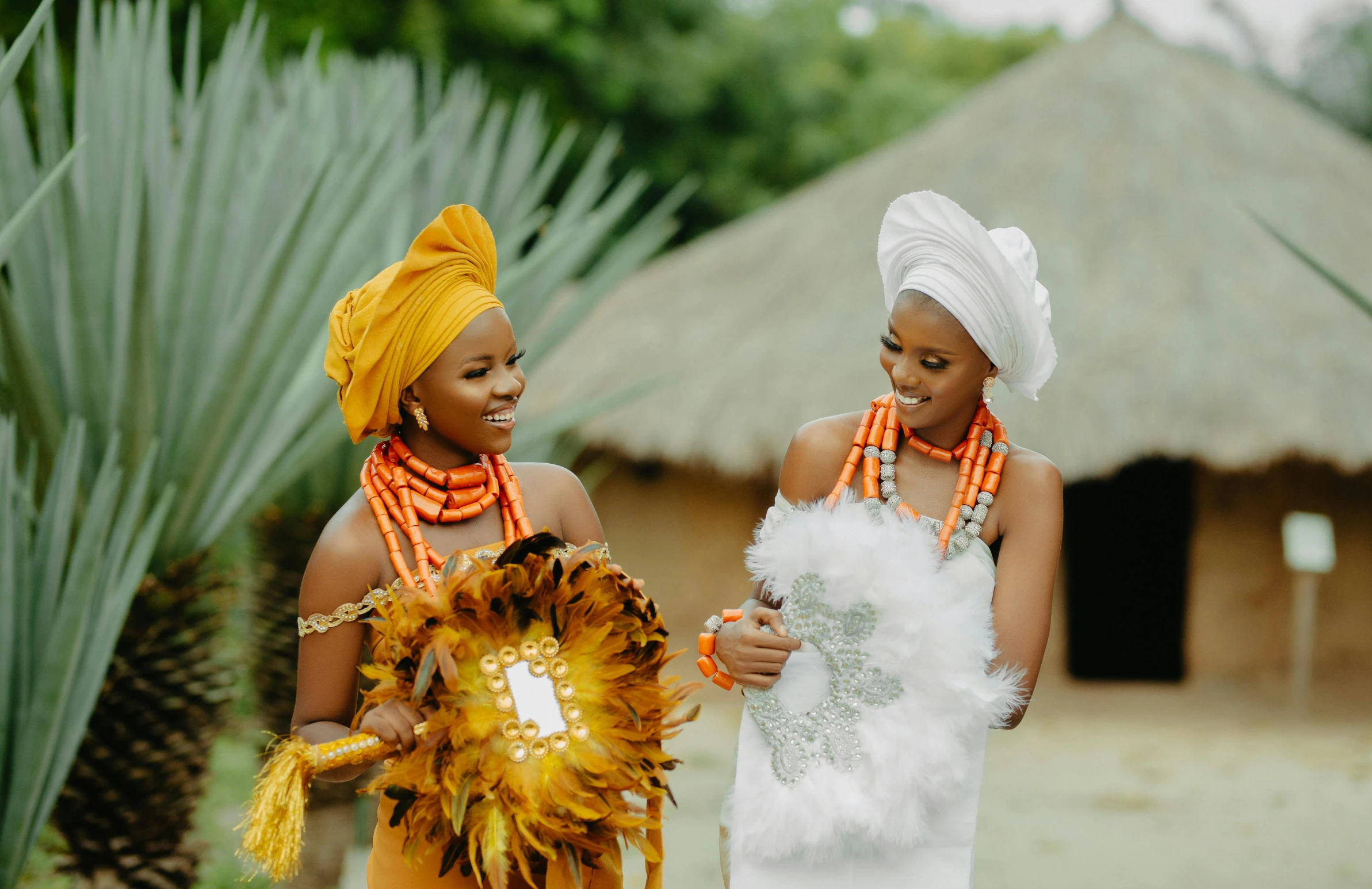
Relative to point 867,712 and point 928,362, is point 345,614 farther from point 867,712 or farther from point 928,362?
point 928,362

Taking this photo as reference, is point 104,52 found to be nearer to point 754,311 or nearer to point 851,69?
point 754,311

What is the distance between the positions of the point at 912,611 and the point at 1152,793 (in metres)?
5.94

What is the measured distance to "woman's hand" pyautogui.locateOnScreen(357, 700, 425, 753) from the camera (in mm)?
1803

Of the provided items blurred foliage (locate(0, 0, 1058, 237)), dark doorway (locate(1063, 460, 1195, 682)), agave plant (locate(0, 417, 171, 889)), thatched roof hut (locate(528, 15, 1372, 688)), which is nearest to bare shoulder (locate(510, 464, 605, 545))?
agave plant (locate(0, 417, 171, 889))

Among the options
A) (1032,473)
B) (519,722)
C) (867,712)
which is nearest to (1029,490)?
(1032,473)

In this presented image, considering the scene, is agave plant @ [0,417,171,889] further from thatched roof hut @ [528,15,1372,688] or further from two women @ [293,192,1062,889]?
thatched roof hut @ [528,15,1372,688]

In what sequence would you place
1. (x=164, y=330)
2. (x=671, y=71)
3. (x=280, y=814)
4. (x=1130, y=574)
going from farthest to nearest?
(x=671, y=71) → (x=1130, y=574) → (x=164, y=330) → (x=280, y=814)

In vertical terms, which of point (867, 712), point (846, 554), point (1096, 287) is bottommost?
point (867, 712)

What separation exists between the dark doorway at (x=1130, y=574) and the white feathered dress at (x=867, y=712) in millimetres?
8085

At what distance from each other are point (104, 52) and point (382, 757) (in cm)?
239

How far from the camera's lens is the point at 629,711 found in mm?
1882

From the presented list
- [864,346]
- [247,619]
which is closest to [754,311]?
[864,346]

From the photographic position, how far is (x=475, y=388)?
197cm

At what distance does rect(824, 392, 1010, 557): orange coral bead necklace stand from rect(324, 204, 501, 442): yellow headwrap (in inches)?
26.4
